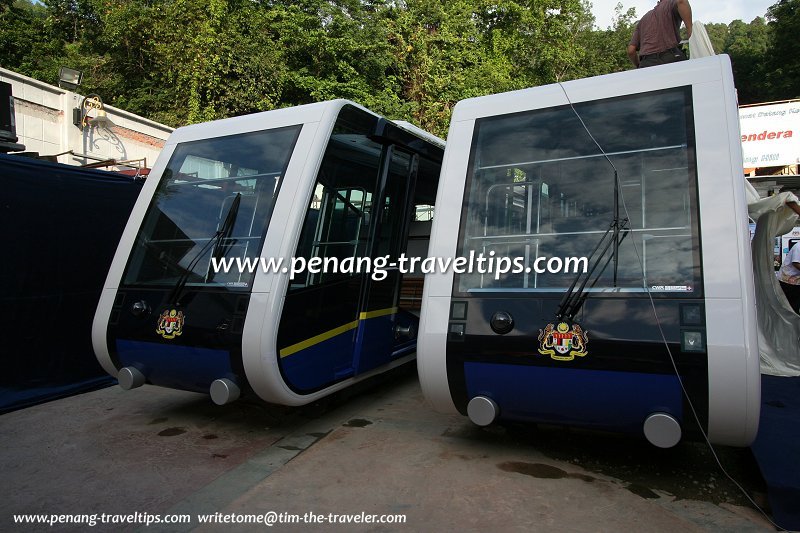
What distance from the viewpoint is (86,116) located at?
11.7 metres

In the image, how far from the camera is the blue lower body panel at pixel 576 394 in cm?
328

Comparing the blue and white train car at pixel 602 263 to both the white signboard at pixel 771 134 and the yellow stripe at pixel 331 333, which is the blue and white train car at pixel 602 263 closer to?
the yellow stripe at pixel 331 333

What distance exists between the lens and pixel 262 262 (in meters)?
4.30

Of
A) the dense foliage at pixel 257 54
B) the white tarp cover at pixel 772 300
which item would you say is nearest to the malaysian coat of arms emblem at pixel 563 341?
the white tarp cover at pixel 772 300

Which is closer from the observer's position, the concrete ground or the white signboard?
the concrete ground

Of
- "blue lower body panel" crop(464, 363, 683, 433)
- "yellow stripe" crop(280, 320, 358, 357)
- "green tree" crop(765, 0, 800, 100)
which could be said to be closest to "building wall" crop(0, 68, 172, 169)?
"yellow stripe" crop(280, 320, 358, 357)

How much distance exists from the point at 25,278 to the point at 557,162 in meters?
5.26

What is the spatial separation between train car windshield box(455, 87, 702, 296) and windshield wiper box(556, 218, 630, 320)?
0.03 metres

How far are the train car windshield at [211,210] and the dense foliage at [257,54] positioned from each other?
1209 centimetres

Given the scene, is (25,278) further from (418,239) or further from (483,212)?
(483,212)

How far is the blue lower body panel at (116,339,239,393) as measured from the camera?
4.28m

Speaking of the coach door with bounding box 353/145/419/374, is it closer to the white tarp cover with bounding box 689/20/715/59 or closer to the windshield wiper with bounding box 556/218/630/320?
the windshield wiper with bounding box 556/218/630/320

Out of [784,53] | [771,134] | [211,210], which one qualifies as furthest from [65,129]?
[784,53]

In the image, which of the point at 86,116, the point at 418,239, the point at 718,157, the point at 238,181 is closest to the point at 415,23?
the point at 86,116
